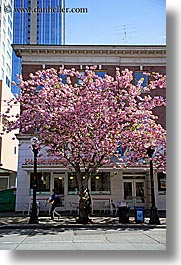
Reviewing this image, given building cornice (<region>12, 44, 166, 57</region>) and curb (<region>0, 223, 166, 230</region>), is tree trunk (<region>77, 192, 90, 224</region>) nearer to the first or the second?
curb (<region>0, 223, 166, 230</region>)

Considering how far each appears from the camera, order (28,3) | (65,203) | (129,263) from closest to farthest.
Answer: (129,263), (28,3), (65,203)

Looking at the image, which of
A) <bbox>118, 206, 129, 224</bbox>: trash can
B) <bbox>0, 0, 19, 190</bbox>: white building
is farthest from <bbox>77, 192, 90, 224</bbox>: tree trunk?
<bbox>0, 0, 19, 190</bbox>: white building

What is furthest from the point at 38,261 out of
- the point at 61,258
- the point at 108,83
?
the point at 108,83

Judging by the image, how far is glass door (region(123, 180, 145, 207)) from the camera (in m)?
19.2

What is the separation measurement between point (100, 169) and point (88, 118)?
627cm

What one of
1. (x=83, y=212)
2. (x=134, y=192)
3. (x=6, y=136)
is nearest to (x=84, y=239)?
(x=83, y=212)

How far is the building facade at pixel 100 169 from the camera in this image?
1888cm

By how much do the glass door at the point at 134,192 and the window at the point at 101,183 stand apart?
966 mm

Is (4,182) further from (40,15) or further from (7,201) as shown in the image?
(40,15)

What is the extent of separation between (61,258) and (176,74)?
444 centimetres

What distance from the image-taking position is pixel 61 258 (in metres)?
6.81

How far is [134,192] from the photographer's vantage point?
1950 cm

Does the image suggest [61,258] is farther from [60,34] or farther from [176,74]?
[60,34]

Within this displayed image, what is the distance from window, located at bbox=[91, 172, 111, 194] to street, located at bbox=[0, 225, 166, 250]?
6931mm
